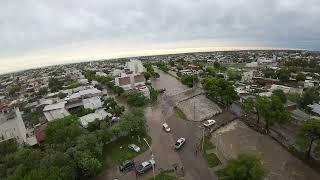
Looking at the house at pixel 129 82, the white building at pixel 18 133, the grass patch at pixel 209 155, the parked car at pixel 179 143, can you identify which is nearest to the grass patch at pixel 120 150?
the parked car at pixel 179 143

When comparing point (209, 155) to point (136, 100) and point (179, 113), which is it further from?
point (136, 100)

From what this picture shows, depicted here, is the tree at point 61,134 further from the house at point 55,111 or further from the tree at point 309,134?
the tree at point 309,134

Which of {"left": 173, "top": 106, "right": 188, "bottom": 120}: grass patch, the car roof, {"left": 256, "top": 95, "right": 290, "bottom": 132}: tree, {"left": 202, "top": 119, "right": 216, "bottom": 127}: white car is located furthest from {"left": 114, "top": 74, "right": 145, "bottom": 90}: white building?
the car roof

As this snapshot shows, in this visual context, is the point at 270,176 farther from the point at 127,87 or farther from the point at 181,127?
the point at 127,87

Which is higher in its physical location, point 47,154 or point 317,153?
point 47,154

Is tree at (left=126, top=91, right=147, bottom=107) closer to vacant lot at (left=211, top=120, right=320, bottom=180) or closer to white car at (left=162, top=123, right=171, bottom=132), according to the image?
white car at (left=162, top=123, right=171, bottom=132)

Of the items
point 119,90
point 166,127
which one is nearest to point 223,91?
point 166,127

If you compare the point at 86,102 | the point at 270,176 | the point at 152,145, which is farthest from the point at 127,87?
the point at 270,176

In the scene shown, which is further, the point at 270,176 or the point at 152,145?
the point at 152,145
